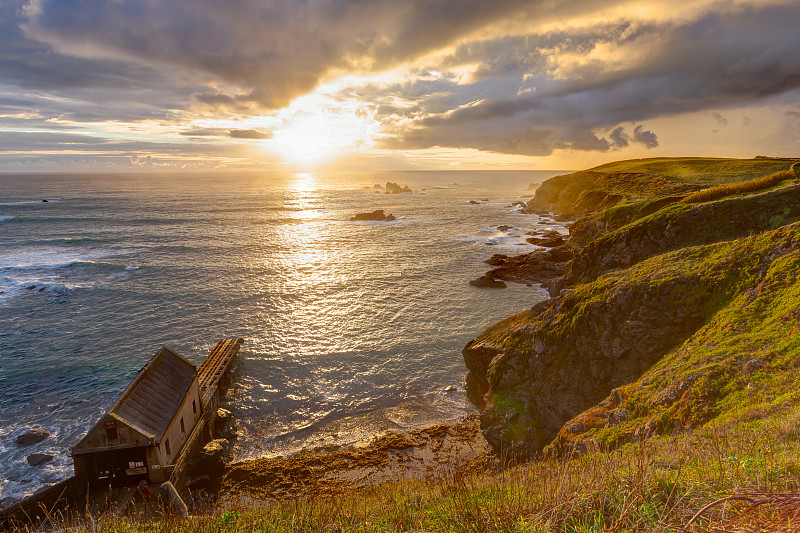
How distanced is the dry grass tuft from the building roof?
32.6 m

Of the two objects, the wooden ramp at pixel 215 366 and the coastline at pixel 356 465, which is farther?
the wooden ramp at pixel 215 366

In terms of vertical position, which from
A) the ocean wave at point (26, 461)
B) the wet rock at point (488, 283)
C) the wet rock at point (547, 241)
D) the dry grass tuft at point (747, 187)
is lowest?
the ocean wave at point (26, 461)

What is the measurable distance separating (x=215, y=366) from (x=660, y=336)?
88.1 feet

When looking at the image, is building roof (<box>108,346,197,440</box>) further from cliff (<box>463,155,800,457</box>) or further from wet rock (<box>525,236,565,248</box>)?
wet rock (<box>525,236,565,248</box>)

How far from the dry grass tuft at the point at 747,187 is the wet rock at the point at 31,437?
4201 centimetres

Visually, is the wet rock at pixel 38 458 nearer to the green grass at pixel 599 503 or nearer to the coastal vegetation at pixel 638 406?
the coastal vegetation at pixel 638 406

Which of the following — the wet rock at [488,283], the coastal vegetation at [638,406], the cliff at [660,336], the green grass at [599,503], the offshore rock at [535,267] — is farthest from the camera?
the offshore rock at [535,267]

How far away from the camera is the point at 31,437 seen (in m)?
21.7

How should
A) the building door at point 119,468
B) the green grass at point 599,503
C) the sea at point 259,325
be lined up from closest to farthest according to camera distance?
the green grass at point 599,503 → the building door at point 119,468 → the sea at point 259,325

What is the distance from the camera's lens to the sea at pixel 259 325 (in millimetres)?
23750

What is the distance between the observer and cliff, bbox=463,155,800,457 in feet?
38.9

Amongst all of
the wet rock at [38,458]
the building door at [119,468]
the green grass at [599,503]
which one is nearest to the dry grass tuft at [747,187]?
the green grass at [599,503]

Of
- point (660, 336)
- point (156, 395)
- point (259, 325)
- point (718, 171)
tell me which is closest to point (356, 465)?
point (156, 395)

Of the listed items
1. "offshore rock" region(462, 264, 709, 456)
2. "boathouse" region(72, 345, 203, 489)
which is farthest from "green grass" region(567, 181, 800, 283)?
"boathouse" region(72, 345, 203, 489)
